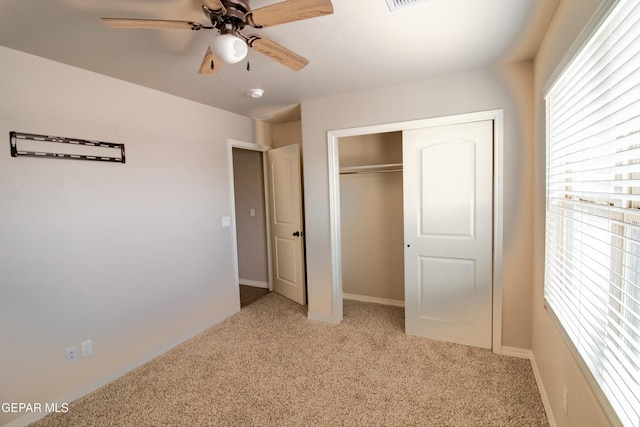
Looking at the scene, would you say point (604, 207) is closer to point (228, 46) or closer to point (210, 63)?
point (228, 46)

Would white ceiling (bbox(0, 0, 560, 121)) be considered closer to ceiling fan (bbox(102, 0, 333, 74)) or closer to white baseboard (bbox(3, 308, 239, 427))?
ceiling fan (bbox(102, 0, 333, 74))

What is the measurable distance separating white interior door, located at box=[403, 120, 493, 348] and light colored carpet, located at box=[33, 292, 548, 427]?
0.22 m

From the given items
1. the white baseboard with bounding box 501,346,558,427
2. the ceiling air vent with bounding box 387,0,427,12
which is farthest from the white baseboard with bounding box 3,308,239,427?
the ceiling air vent with bounding box 387,0,427,12

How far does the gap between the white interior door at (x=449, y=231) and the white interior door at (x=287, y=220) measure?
140cm

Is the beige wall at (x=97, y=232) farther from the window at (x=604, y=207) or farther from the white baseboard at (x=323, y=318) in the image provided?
the window at (x=604, y=207)

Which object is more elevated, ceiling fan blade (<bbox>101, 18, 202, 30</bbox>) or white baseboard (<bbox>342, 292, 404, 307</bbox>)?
ceiling fan blade (<bbox>101, 18, 202, 30</bbox>)

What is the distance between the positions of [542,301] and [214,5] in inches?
103

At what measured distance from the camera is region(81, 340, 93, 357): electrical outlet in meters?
2.19

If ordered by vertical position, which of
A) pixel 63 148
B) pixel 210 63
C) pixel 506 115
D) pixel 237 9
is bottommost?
pixel 63 148

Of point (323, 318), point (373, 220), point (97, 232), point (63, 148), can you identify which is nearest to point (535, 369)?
point (323, 318)

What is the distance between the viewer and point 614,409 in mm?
959

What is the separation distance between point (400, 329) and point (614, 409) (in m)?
2.14

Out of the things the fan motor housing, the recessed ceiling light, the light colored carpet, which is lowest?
the light colored carpet

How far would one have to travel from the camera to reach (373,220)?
3664 mm
